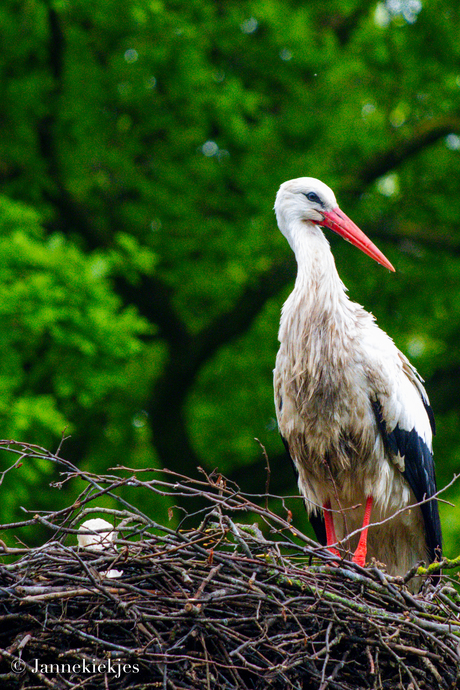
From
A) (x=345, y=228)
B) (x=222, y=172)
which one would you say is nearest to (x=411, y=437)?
(x=345, y=228)

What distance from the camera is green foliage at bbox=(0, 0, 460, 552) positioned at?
27.5 feet

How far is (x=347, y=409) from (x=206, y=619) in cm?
150

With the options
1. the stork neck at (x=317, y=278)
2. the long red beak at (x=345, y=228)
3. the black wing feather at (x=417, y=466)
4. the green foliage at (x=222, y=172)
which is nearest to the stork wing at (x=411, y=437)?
the black wing feather at (x=417, y=466)

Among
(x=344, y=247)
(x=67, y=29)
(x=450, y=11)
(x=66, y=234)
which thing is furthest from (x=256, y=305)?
(x=450, y=11)

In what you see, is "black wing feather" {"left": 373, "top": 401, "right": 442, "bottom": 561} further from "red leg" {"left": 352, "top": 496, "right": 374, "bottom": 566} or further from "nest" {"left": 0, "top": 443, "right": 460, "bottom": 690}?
"nest" {"left": 0, "top": 443, "right": 460, "bottom": 690}

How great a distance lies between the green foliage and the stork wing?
11.6 ft

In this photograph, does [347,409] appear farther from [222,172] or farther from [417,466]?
[222,172]

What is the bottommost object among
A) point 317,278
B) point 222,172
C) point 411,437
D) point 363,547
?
point 363,547

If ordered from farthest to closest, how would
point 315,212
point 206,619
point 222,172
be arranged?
point 222,172 → point 315,212 → point 206,619

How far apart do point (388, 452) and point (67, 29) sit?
5.91 meters

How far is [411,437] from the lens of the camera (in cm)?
443

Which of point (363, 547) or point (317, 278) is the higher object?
point (317, 278)

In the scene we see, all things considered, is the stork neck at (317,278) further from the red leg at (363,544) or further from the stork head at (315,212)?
the red leg at (363,544)

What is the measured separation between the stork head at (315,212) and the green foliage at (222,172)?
9.72 feet
